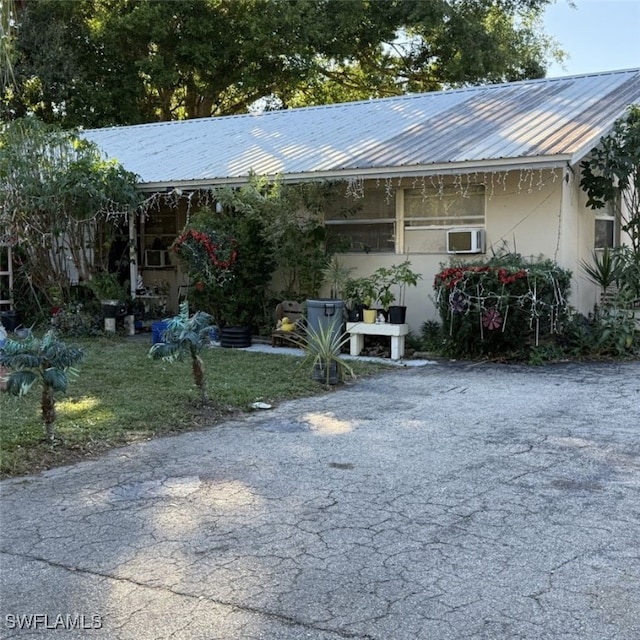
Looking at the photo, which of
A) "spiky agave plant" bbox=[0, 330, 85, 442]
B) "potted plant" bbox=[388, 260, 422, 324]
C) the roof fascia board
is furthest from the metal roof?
"spiky agave plant" bbox=[0, 330, 85, 442]

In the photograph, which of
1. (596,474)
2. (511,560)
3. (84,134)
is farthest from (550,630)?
(84,134)

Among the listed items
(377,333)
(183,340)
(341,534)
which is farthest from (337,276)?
(341,534)

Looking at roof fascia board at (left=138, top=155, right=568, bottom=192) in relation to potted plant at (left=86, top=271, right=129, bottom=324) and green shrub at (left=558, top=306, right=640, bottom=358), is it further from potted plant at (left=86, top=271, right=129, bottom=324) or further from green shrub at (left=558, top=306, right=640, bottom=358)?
green shrub at (left=558, top=306, right=640, bottom=358)

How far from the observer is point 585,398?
24.2 ft

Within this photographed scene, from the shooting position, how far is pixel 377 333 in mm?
10305

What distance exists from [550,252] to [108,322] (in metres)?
7.08

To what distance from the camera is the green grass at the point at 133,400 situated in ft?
18.3

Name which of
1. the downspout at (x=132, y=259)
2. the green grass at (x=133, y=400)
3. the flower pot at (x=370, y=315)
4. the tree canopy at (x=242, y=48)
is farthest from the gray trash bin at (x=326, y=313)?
the tree canopy at (x=242, y=48)

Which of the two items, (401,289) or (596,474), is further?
(401,289)

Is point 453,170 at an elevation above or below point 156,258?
above

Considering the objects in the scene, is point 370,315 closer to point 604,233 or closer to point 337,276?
point 337,276

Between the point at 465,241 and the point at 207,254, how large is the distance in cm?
378

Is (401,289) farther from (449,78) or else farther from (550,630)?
(449,78)

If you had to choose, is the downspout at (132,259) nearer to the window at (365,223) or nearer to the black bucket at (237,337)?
the black bucket at (237,337)
